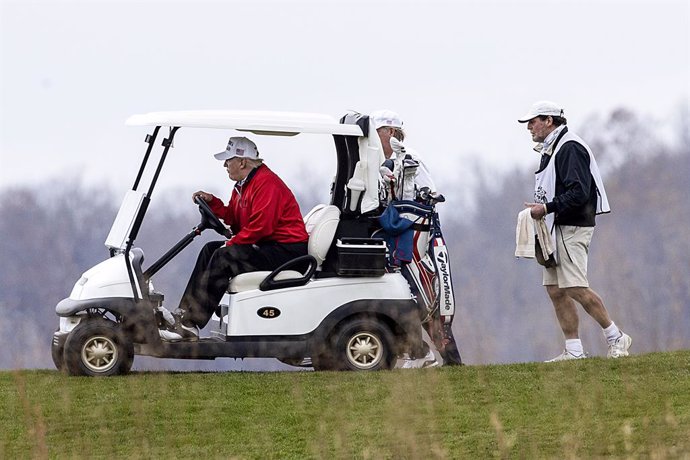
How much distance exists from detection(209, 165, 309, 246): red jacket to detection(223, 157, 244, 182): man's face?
0.07 metres

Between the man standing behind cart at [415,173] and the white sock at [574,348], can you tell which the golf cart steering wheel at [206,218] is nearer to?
the man standing behind cart at [415,173]

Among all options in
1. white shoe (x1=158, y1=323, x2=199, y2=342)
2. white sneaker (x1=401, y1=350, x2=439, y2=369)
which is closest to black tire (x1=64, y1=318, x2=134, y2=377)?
white shoe (x1=158, y1=323, x2=199, y2=342)

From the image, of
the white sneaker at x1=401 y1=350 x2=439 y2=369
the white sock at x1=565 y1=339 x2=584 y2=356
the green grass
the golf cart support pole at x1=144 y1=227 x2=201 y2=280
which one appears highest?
the golf cart support pole at x1=144 y1=227 x2=201 y2=280

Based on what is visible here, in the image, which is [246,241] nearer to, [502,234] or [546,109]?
[546,109]

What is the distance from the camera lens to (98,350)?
10.6m

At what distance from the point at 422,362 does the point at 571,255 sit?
1.33 m

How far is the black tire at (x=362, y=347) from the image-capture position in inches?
426

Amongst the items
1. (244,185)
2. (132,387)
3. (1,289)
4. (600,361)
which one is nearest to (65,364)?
(132,387)

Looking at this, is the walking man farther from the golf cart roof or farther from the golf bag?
the golf cart roof

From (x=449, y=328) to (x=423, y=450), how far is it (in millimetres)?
3634

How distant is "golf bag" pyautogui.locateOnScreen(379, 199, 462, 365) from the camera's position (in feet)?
36.8

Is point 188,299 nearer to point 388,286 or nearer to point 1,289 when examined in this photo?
point 388,286

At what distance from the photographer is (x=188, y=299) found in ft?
35.3

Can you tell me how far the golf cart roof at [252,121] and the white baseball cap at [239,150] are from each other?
169 millimetres
